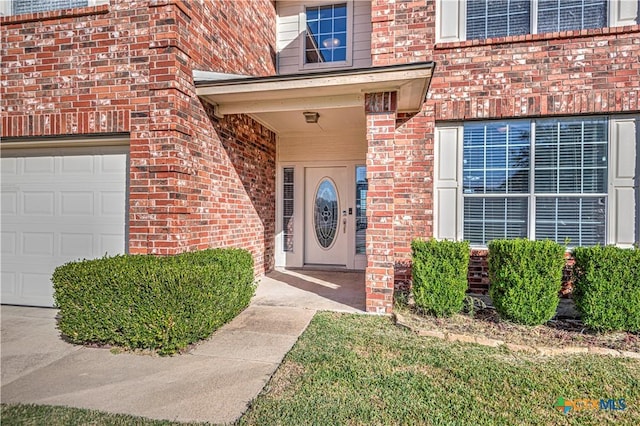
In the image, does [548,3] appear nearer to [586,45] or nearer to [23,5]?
[586,45]

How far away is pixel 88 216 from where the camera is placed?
4676 millimetres

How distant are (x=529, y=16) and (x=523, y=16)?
79 millimetres

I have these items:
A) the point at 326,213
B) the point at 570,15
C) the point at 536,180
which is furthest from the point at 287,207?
the point at 570,15

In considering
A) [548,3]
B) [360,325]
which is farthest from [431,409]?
[548,3]

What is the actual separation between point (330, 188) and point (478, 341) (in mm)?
4731

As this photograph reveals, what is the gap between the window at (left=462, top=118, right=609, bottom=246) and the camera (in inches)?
186

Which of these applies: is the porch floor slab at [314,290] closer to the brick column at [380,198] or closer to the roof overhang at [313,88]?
the brick column at [380,198]

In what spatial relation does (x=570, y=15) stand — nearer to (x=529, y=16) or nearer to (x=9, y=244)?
(x=529, y=16)

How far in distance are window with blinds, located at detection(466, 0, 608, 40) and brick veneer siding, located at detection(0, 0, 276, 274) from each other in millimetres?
3989

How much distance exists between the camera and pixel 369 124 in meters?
4.53

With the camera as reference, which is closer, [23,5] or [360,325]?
[360,325]

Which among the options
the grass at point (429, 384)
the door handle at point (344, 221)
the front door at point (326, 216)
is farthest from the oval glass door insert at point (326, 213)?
the grass at point (429, 384)

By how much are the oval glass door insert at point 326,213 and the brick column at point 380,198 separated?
10.3 ft

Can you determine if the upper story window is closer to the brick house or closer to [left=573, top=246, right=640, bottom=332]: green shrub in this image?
the brick house
